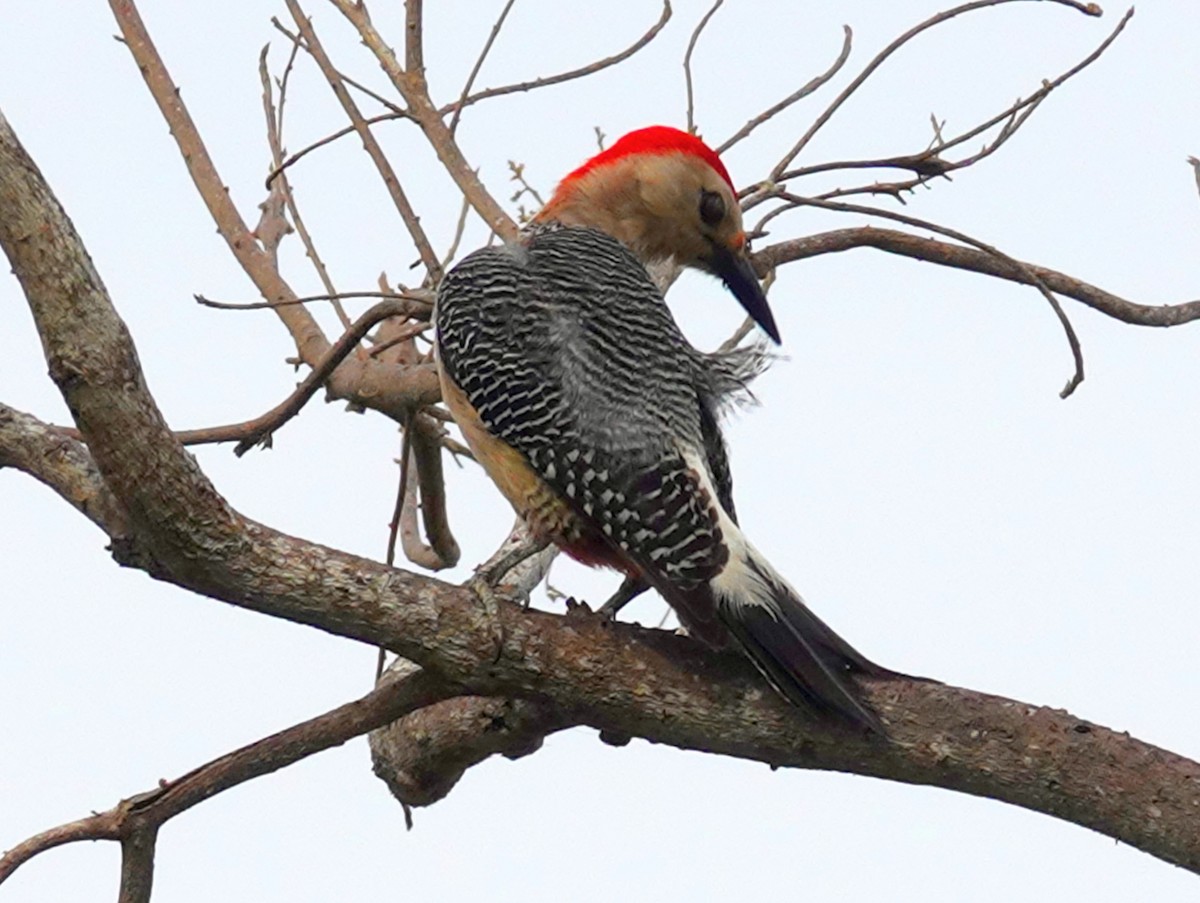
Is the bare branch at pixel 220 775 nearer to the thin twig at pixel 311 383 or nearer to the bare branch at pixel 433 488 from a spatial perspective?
the thin twig at pixel 311 383

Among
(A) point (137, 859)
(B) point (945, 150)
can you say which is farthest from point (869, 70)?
(A) point (137, 859)

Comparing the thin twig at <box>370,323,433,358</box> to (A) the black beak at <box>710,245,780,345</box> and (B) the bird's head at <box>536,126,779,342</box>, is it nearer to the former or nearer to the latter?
(B) the bird's head at <box>536,126,779,342</box>

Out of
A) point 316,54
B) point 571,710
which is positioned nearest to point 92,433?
point 571,710

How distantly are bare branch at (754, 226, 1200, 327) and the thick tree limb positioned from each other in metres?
1.77

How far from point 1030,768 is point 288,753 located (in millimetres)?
1594

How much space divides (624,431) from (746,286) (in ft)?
4.56

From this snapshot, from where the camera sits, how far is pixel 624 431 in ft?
15.3

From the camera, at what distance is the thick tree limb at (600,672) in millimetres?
3541

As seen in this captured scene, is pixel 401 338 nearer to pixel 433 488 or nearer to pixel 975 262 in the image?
pixel 433 488

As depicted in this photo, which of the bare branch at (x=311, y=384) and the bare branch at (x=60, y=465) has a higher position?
the bare branch at (x=311, y=384)

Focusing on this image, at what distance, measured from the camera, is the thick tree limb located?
354 centimetres

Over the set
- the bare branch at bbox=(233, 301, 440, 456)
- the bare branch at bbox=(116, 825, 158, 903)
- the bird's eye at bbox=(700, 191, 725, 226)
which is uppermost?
the bird's eye at bbox=(700, 191, 725, 226)

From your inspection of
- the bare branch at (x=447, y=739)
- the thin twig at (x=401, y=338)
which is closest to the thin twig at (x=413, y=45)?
the thin twig at (x=401, y=338)

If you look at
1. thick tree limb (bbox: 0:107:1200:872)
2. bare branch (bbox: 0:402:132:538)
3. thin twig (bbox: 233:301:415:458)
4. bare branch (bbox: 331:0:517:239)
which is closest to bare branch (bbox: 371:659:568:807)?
thick tree limb (bbox: 0:107:1200:872)
